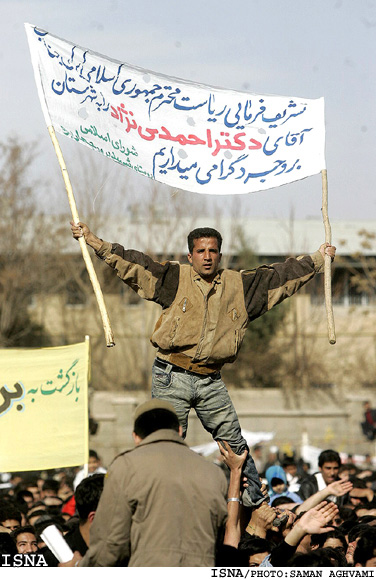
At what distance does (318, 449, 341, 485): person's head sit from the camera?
400 inches

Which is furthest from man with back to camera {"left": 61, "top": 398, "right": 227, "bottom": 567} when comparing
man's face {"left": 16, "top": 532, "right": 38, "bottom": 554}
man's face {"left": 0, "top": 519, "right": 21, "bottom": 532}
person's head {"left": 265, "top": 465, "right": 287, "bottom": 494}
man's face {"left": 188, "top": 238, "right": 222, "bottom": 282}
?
person's head {"left": 265, "top": 465, "right": 287, "bottom": 494}

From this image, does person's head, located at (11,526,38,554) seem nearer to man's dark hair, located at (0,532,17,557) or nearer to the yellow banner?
man's dark hair, located at (0,532,17,557)

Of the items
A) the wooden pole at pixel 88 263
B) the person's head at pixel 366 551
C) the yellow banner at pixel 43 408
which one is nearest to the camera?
the person's head at pixel 366 551

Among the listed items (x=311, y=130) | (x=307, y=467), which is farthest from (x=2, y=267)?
(x=311, y=130)

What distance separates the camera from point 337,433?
116 ft

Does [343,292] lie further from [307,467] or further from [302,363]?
[307,467]

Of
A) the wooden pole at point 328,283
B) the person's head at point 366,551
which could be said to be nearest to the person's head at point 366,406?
the wooden pole at point 328,283

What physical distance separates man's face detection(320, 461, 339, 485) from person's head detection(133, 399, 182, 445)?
221 inches

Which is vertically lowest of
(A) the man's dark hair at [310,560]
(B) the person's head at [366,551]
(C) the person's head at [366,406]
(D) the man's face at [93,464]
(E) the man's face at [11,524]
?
(C) the person's head at [366,406]

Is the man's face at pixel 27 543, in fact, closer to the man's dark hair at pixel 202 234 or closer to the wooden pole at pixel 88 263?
the wooden pole at pixel 88 263

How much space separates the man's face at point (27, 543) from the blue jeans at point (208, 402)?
4.64ft

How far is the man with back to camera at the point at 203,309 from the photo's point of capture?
670 centimetres

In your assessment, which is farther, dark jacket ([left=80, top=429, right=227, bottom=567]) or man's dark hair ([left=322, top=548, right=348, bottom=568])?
man's dark hair ([left=322, top=548, right=348, bottom=568])

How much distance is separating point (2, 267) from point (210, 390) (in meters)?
35.9
